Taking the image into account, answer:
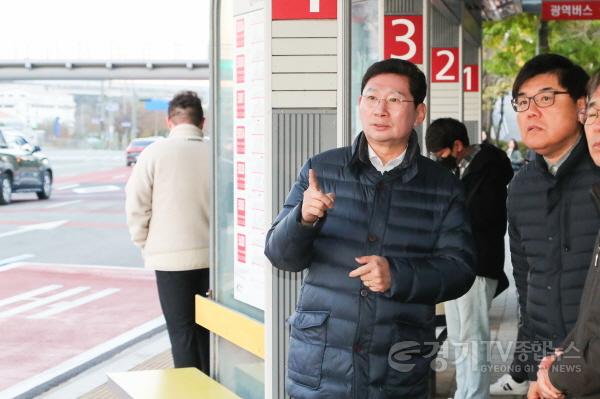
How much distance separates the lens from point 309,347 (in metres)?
3.65

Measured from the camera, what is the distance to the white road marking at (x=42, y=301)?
12.0 m

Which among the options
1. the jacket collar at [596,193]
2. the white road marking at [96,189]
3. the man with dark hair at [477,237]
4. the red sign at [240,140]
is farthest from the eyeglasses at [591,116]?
the white road marking at [96,189]

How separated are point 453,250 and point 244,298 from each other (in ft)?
8.23

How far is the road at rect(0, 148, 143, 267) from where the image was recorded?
17.5 meters

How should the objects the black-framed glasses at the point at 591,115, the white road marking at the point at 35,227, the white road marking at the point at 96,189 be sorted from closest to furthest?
the black-framed glasses at the point at 591,115 → the white road marking at the point at 35,227 → the white road marking at the point at 96,189

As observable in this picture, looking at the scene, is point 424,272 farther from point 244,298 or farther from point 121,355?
point 121,355

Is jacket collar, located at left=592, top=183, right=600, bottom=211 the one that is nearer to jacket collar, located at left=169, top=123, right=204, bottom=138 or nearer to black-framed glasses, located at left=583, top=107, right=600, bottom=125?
black-framed glasses, located at left=583, top=107, right=600, bottom=125

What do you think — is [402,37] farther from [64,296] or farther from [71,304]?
[64,296]

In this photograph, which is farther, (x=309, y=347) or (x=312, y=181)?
(x=309, y=347)

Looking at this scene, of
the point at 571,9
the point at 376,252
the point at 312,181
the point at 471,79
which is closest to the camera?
the point at 312,181

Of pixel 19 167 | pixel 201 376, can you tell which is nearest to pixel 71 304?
pixel 201 376

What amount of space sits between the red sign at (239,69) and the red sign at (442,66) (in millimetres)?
5834

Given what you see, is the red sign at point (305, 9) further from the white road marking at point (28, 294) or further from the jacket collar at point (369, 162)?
the white road marking at point (28, 294)

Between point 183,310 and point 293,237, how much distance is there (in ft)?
11.4
